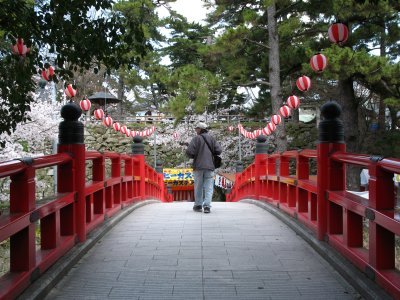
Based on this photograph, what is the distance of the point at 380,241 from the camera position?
2.97 metres

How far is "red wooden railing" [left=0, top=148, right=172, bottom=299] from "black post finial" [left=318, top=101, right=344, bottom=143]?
99.3 inches

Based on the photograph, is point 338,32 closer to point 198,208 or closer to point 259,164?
point 259,164

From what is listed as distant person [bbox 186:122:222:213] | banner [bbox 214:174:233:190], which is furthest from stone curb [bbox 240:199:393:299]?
banner [bbox 214:174:233:190]

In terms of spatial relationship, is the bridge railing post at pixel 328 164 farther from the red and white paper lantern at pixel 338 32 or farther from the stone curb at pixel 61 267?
the red and white paper lantern at pixel 338 32

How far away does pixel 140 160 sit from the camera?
995cm

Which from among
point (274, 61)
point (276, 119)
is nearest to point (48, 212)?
point (276, 119)

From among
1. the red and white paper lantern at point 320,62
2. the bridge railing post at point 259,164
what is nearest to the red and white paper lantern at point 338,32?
the red and white paper lantern at point 320,62

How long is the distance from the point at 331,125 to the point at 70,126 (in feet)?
8.84

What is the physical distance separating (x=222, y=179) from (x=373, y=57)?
39.5ft

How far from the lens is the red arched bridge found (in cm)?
297

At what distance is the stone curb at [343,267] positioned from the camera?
2.94 metres

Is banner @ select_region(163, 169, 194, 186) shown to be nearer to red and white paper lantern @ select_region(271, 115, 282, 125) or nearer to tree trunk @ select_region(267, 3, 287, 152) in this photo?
tree trunk @ select_region(267, 3, 287, 152)

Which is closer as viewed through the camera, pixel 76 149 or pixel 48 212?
pixel 48 212

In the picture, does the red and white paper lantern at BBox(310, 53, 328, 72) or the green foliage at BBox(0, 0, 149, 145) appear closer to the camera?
the green foliage at BBox(0, 0, 149, 145)
